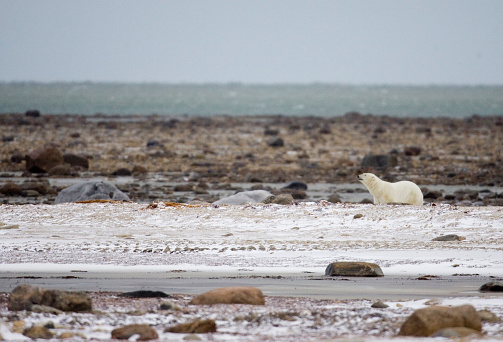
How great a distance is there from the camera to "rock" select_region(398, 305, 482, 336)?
17.9 ft

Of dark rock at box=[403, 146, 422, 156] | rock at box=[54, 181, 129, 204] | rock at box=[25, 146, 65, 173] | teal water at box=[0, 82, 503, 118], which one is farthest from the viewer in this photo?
teal water at box=[0, 82, 503, 118]

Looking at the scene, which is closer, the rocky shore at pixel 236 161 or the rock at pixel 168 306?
the rock at pixel 168 306

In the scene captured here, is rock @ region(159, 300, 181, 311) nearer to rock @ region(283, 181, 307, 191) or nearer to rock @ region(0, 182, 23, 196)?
rock @ region(0, 182, 23, 196)

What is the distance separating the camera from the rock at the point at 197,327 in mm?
5602

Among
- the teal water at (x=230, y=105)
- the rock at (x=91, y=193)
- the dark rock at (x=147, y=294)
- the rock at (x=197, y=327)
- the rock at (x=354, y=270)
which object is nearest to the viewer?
the rock at (x=197, y=327)

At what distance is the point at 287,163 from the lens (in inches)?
1025

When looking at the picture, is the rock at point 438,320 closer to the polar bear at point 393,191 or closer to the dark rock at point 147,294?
the dark rock at point 147,294

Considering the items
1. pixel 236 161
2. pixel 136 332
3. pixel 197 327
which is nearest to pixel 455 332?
pixel 197 327

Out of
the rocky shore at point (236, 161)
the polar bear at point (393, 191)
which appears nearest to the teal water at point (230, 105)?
the rocky shore at point (236, 161)

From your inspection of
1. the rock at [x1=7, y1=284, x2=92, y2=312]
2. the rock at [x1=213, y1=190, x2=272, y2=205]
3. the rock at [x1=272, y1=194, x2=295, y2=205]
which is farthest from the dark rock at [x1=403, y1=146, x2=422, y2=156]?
the rock at [x1=7, y1=284, x2=92, y2=312]

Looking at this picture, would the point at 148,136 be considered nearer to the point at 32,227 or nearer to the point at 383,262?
the point at 32,227

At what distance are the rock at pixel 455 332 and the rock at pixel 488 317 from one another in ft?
1.50

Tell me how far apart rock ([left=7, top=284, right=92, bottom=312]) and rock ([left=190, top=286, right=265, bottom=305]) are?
915 mm

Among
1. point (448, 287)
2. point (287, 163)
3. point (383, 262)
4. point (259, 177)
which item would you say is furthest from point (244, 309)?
point (287, 163)
